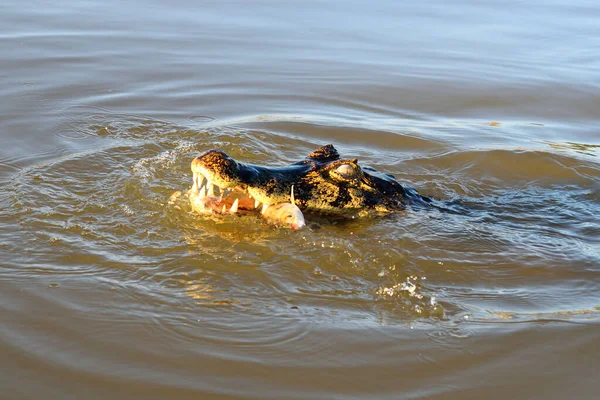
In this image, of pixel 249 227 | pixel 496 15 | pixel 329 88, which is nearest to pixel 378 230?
pixel 249 227

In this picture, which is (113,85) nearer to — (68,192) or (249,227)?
(68,192)

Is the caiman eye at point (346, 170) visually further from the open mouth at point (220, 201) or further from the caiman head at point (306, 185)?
the open mouth at point (220, 201)

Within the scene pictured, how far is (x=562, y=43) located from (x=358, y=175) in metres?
7.91

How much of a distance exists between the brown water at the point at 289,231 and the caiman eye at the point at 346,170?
1.23 ft

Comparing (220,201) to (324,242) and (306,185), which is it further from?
(324,242)

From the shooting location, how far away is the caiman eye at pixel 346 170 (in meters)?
5.38

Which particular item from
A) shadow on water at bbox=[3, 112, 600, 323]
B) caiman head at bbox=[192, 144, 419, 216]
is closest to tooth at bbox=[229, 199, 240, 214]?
caiman head at bbox=[192, 144, 419, 216]

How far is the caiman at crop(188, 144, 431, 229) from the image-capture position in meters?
4.79

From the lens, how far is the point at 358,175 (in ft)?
17.9

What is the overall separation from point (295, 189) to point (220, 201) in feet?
1.81

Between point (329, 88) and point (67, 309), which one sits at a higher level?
point (329, 88)

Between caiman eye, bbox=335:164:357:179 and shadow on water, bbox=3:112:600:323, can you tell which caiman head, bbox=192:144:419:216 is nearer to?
caiman eye, bbox=335:164:357:179

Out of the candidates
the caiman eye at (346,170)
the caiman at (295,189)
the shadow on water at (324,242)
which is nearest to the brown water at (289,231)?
the shadow on water at (324,242)

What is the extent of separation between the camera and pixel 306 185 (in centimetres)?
528
